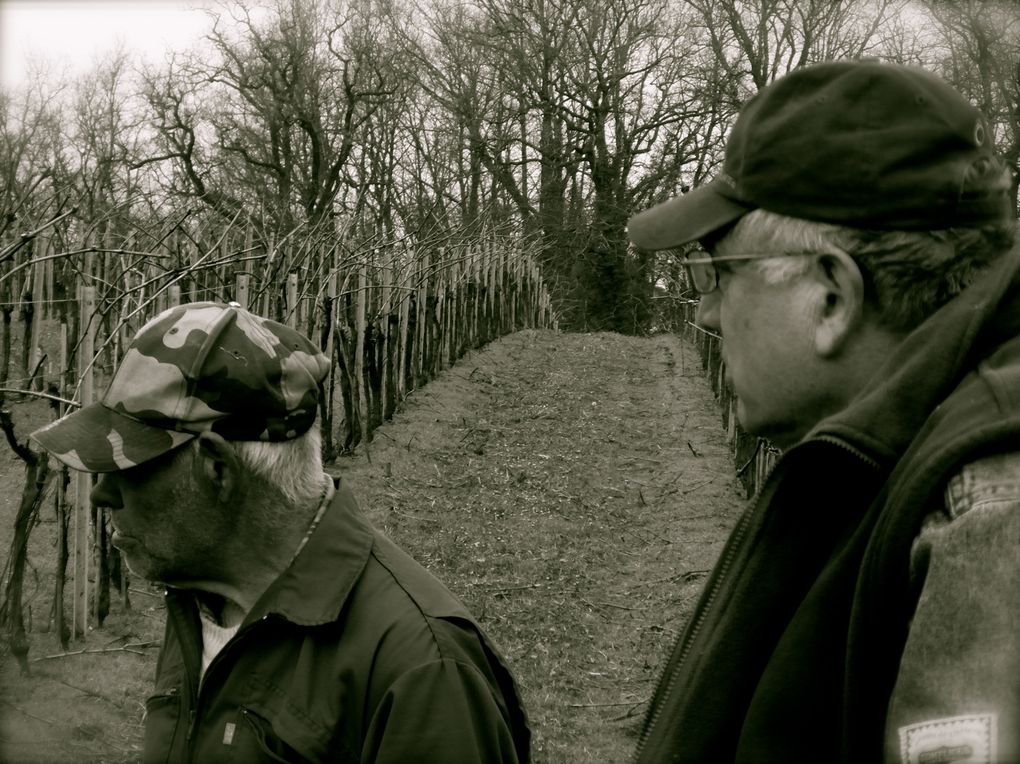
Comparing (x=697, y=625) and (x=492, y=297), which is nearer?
(x=697, y=625)

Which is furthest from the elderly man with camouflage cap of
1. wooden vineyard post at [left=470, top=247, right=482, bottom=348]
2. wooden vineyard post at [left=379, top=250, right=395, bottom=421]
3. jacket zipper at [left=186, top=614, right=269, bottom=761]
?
wooden vineyard post at [left=470, top=247, right=482, bottom=348]

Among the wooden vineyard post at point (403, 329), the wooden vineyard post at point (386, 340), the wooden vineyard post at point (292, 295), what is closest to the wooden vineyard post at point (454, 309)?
the wooden vineyard post at point (403, 329)

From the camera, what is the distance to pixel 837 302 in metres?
1.38

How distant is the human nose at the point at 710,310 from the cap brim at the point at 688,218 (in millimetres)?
96

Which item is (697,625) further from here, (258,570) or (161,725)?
(161,725)

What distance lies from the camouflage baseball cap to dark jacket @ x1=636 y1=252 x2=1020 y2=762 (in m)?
0.98

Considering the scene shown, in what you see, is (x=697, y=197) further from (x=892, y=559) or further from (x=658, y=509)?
(x=658, y=509)

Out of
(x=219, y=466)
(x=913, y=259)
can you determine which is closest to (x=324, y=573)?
(x=219, y=466)

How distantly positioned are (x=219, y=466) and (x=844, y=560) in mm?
1274

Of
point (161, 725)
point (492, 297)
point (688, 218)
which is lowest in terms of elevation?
point (161, 725)

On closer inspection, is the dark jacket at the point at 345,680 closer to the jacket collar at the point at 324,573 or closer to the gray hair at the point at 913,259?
the jacket collar at the point at 324,573

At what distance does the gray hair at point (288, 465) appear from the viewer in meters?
2.06

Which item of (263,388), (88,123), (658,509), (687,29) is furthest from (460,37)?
(263,388)

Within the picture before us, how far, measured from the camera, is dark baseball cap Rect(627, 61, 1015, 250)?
1309 millimetres
